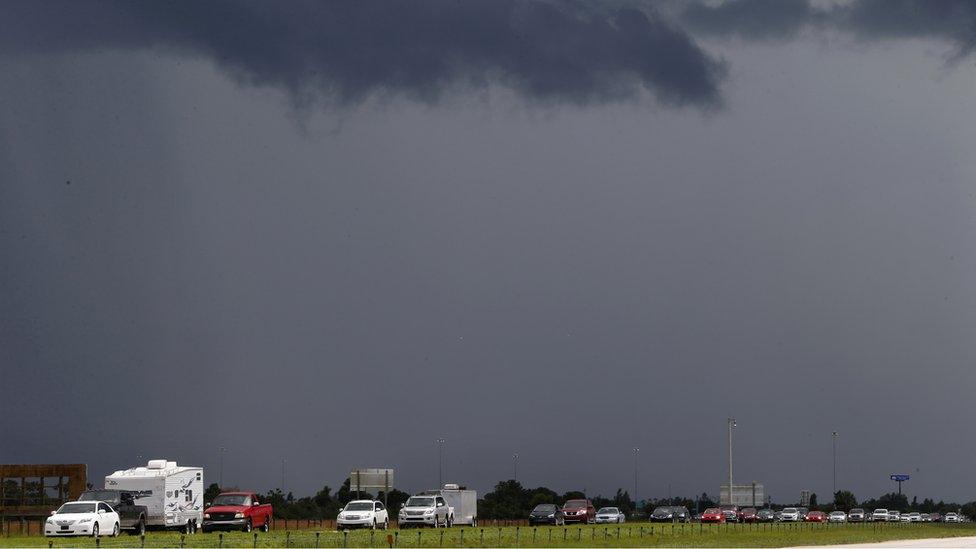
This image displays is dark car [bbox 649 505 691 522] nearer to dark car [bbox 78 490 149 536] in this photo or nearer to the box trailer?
the box trailer

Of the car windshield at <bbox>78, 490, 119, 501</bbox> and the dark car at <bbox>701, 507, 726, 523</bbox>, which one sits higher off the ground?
the car windshield at <bbox>78, 490, 119, 501</bbox>

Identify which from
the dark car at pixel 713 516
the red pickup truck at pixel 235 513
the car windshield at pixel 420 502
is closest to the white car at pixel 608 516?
the dark car at pixel 713 516

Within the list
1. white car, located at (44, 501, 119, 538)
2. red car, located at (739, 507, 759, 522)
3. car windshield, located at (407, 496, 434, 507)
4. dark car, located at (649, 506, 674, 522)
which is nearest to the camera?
white car, located at (44, 501, 119, 538)

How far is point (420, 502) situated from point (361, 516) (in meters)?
7.71

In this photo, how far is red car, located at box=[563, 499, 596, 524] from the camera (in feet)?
322

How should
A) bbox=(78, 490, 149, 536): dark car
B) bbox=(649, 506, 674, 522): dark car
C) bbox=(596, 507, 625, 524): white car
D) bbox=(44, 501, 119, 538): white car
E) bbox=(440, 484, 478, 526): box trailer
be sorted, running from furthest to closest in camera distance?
bbox=(649, 506, 674, 522): dark car
bbox=(596, 507, 625, 524): white car
bbox=(440, 484, 478, 526): box trailer
bbox=(78, 490, 149, 536): dark car
bbox=(44, 501, 119, 538): white car

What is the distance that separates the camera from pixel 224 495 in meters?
69.7

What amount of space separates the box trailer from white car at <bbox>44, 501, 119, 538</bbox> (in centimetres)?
3075

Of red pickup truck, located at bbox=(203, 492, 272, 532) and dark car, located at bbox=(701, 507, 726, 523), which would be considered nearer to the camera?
red pickup truck, located at bbox=(203, 492, 272, 532)

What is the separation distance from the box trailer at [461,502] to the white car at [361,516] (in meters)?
13.2

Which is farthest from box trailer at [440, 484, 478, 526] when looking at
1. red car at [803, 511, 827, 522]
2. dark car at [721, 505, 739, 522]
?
red car at [803, 511, 827, 522]

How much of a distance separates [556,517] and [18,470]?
3751 centimetres

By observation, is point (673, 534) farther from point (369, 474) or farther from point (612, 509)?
point (369, 474)

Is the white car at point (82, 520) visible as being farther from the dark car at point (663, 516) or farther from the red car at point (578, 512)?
the dark car at point (663, 516)
